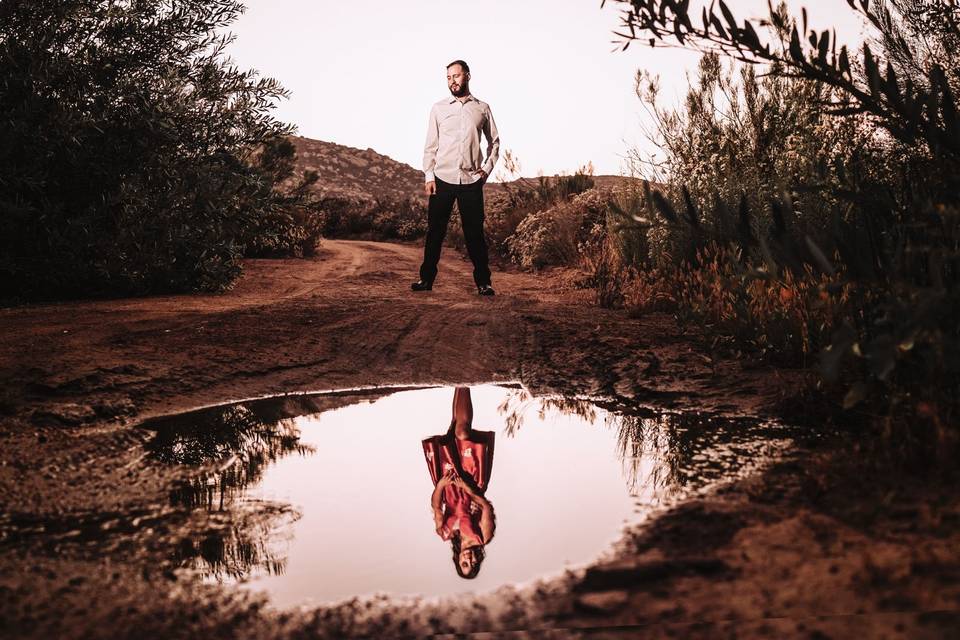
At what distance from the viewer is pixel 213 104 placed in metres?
8.09

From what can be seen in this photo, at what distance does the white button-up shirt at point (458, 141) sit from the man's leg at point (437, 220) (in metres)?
0.13

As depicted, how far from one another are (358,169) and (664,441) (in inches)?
1530

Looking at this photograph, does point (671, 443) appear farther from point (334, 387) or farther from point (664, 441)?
point (334, 387)

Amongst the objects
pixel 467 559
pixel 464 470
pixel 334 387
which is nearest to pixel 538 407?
pixel 464 470

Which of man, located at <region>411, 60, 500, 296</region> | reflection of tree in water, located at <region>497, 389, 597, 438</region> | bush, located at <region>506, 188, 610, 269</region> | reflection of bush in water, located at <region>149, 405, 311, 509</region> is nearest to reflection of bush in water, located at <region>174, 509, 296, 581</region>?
reflection of bush in water, located at <region>149, 405, 311, 509</region>

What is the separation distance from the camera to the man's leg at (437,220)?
7852 mm

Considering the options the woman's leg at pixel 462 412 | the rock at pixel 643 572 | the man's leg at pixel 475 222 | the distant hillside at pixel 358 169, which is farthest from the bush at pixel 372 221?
the rock at pixel 643 572

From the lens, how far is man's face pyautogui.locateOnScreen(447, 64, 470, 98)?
25.8 ft

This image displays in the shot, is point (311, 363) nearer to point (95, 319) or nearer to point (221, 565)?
point (95, 319)

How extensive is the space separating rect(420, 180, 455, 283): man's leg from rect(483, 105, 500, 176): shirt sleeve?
466 mm

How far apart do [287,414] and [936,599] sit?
309cm

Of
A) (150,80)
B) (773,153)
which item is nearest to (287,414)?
(150,80)

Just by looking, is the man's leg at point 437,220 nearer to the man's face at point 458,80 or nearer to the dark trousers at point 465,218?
the dark trousers at point 465,218

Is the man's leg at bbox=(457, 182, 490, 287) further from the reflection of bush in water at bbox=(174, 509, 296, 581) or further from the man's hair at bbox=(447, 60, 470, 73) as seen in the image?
the reflection of bush in water at bbox=(174, 509, 296, 581)
